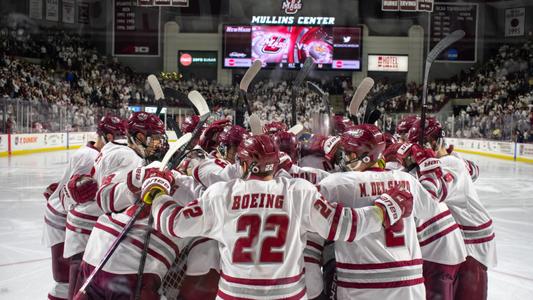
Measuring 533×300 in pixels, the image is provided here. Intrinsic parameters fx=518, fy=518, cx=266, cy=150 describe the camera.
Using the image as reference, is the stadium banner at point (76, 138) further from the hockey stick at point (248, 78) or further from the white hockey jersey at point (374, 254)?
the white hockey jersey at point (374, 254)

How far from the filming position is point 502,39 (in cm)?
2216

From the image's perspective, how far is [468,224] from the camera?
2566 mm

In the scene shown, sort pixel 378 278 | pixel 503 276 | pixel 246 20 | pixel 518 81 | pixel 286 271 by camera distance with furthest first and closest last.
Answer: pixel 246 20
pixel 518 81
pixel 503 276
pixel 378 278
pixel 286 271

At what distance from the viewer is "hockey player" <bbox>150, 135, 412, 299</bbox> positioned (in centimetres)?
167

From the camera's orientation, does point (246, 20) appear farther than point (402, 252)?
Yes

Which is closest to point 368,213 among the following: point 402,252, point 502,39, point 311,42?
point 402,252

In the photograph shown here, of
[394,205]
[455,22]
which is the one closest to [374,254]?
[394,205]

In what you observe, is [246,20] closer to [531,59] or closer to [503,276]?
[531,59]

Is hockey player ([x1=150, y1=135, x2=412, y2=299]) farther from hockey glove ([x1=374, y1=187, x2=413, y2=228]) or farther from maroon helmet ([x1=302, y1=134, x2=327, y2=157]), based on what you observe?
maroon helmet ([x1=302, y1=134, x2=327, y2=157])

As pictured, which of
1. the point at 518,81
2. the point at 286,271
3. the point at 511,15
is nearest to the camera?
the point at 286,271

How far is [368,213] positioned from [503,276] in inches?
102

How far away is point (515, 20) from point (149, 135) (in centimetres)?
2209

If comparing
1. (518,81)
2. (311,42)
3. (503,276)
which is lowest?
(503,276)

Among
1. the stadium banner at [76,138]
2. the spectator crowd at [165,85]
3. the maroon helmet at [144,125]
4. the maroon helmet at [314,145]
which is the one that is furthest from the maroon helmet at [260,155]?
the stadium banner at [76,138]
